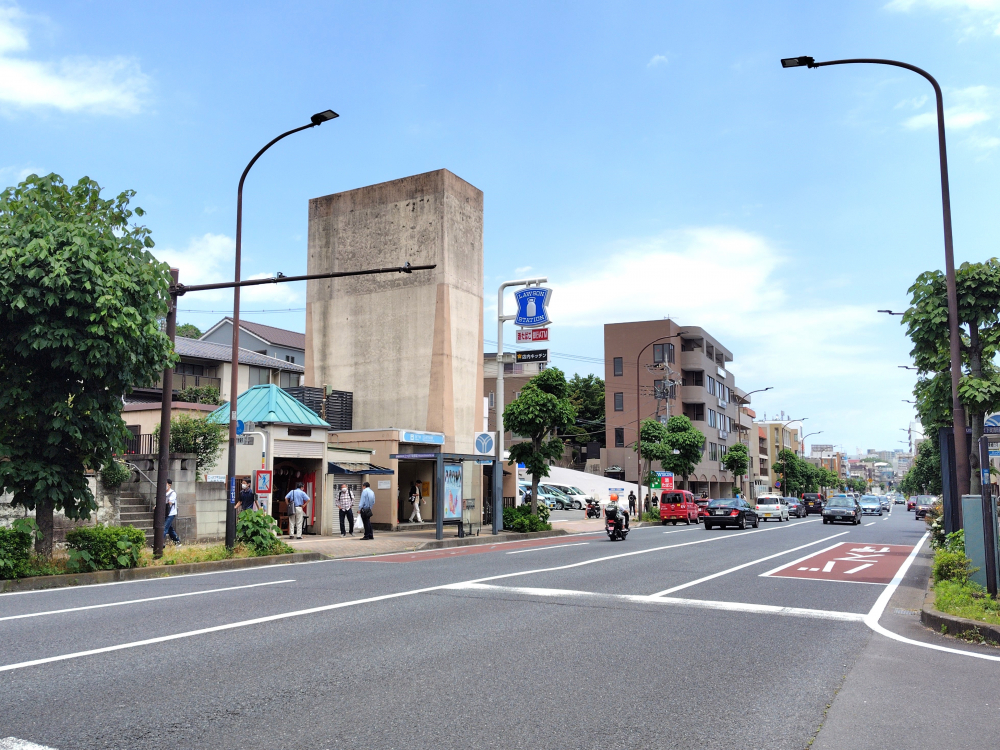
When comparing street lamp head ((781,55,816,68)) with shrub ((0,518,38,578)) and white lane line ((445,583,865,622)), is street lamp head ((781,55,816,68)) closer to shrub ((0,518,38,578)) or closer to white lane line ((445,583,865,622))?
white lane line ((445,583,865,622))

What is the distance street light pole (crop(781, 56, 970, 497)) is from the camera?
13.4m

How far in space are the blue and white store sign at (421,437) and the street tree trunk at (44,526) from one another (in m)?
17.1

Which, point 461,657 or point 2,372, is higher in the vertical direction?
point 2,372

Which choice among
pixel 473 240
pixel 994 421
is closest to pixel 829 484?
pixel 473 240

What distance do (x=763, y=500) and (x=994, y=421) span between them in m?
45.6

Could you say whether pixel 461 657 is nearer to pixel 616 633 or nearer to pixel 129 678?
pixel 616 633

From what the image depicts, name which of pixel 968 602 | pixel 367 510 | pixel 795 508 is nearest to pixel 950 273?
pixel 968 602

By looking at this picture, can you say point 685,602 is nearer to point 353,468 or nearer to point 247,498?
point 247,498

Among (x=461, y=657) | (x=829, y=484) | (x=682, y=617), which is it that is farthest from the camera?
(x=829, y=484)

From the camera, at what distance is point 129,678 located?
22.2 feet

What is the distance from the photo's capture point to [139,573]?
51.5ft

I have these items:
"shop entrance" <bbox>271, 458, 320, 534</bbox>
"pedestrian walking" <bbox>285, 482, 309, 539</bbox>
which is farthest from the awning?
"pedestrian walking" <bbox>285, 482, 309, 539</bbox>

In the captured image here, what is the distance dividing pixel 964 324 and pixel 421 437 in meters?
20.7

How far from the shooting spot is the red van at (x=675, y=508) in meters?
47.6
